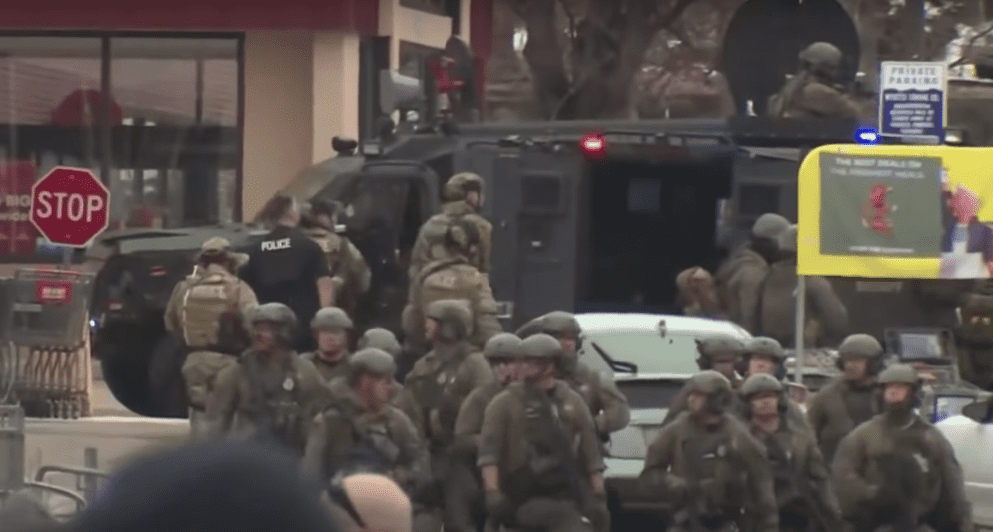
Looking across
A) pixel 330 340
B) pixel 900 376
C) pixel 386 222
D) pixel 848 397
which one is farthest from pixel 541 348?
pixel 386 222

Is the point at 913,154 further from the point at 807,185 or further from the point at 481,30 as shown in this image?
the point at 481,30

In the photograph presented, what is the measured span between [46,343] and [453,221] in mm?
2716

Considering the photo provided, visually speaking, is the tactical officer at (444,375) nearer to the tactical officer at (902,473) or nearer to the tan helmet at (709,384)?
the tan helmet at (709,384)

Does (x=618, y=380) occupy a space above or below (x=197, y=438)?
below

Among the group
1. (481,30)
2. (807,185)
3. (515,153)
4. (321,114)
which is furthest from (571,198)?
(481,30)

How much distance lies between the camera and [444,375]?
43.0ft

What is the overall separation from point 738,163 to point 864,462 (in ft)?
17.5

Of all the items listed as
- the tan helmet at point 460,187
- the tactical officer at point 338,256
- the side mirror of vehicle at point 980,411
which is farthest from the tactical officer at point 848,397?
the tactical officer at point 338,256

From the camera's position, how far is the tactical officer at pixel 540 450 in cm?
1182

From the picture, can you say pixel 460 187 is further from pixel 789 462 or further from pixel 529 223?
pixel 789 462

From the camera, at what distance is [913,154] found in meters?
14.7

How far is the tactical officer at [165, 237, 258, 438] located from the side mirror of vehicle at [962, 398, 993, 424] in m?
4.06

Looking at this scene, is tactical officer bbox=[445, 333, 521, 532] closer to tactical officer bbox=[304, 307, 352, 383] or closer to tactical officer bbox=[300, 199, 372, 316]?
tactical officer bbox=[304, 307, 352, 383]

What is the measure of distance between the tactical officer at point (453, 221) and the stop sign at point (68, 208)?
198 cm
